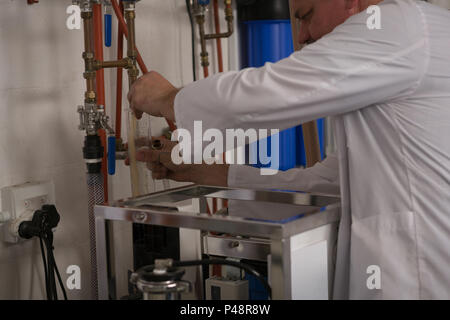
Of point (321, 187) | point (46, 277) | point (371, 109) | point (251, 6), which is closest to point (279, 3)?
point (251, 6)

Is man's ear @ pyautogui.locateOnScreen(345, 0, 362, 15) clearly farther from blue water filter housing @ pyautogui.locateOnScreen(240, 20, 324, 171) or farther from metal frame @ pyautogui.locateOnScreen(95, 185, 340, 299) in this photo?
blue water filter housing @ pyautogui.locateOnScreen(240, 20, 324, 171)

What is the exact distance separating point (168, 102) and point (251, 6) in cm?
103

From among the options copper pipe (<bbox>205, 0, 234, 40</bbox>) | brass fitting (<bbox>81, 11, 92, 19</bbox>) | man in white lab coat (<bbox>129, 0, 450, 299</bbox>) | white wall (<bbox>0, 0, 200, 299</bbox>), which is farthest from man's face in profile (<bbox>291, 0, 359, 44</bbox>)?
copper pipe (<bbox>205, 0, 234, 40</bbox>)

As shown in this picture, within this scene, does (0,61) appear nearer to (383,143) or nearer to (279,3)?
(383,143)

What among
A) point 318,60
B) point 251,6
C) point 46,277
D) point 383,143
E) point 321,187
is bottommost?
point 46,277

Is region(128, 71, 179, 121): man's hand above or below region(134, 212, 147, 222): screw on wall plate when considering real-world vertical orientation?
above

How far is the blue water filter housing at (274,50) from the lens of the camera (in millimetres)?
2080

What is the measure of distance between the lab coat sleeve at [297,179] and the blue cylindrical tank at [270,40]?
2.14ft

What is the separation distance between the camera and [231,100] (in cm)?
104

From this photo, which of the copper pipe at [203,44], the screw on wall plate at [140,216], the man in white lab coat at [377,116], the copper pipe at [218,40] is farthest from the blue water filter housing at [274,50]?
the screw on wall plate at [140,216]

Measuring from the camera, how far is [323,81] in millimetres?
1021

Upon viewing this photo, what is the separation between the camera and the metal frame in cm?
94

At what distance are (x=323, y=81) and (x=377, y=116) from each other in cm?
17

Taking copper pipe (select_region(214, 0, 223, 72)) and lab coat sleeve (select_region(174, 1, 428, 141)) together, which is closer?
lab coat sleeve (select_region(174, 1, 428, 141))
